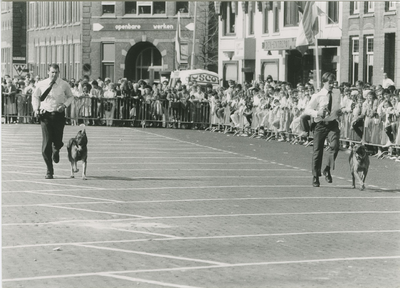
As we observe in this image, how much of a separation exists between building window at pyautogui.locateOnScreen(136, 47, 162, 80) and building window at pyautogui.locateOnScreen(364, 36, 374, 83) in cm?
3445

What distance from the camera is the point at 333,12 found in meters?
44.7

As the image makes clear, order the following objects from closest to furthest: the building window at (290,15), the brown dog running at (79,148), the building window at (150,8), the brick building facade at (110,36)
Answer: the brown dog running at (79,148) → the building window at (290,15) → the building window at (150,8) → the brick building facade at (110,36)

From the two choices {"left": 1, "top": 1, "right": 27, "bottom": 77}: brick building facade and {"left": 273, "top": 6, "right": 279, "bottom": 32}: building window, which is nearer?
{"left": 273, "top": 6, "right": 279, "bottom": 32}: building window

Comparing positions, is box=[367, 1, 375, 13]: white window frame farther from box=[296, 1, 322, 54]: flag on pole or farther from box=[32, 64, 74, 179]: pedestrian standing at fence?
box=[32, 64, 74, 179]: pedestrian standing at fence

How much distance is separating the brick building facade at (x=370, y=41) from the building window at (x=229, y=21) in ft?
54.4

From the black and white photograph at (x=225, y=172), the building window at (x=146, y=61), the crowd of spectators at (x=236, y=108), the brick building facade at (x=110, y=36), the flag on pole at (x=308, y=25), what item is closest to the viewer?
the black and white photograph at (x=225, y=172)

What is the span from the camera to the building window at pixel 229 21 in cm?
5931

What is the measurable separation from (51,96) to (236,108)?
17763mm

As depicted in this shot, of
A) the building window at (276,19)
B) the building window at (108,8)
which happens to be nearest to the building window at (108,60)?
the building window at (108,8)

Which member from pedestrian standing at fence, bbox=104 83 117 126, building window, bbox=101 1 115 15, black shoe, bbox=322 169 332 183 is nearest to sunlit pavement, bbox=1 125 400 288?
black shoe, bbox=322 169 332 183

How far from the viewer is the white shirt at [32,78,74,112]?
1883 centimetres

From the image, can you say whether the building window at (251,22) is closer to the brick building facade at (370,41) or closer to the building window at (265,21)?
the building window at (265,21)

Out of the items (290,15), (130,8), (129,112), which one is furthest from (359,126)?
(130,8)

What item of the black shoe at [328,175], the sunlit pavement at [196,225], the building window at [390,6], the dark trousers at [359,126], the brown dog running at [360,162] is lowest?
the sunlit pavement at [196,225]
